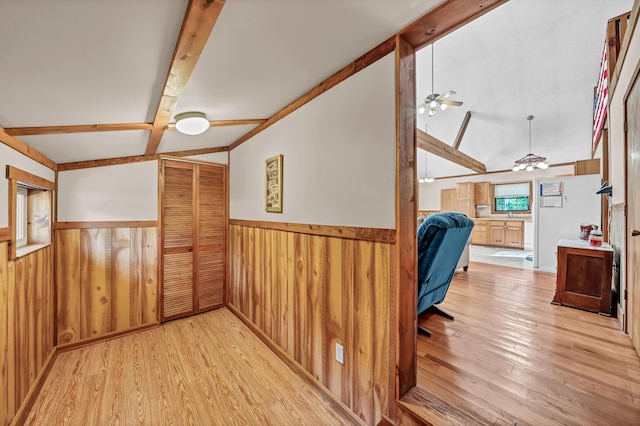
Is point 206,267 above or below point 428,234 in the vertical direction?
below

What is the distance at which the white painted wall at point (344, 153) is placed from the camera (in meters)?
1.45

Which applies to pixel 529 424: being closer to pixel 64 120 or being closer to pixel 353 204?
pixel 353 204

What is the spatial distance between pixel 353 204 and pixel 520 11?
3.67m

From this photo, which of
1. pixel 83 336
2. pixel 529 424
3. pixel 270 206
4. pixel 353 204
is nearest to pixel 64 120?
pixel 270 206

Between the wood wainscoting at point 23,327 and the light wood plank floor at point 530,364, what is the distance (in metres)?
2.51

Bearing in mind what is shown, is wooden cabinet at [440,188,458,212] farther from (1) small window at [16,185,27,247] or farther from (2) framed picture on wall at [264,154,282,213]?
(1) small window at [16,185,27,247]

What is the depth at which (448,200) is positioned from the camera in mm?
8766

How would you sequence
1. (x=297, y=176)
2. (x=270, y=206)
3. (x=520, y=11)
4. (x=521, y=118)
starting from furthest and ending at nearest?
(x=521, y=118) < (x=520, y=11) < (x=270, y=206) < (x=297, y=176)

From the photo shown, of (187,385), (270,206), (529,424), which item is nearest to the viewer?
(529,424)

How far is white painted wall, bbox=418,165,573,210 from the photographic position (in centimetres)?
686

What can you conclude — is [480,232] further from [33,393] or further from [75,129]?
[33,393]

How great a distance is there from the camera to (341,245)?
1.73 meters

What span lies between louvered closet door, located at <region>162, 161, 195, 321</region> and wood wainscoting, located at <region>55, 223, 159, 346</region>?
0.43 feet

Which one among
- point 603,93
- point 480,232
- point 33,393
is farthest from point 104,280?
point 480,232
